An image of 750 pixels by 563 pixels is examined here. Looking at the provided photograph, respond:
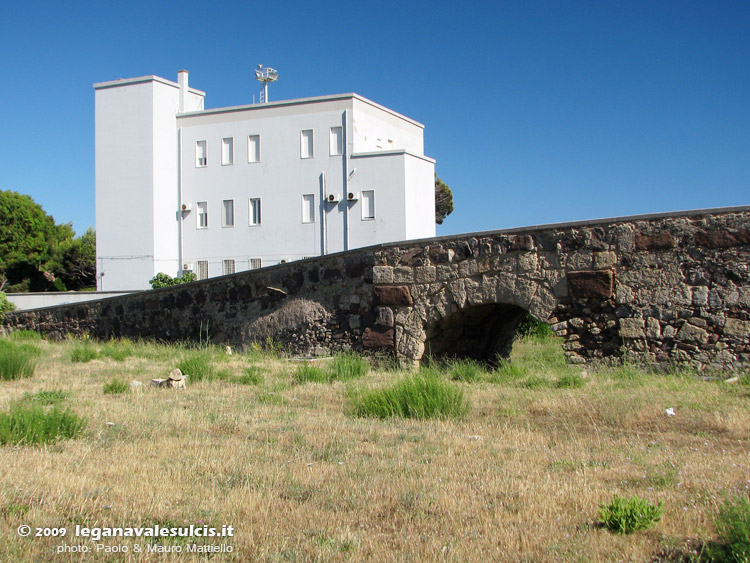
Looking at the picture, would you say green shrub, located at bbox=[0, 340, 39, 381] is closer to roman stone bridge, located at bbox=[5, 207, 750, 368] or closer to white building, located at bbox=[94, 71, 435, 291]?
roman stone bridge, located at bbox=[5, 207, 750, 368]

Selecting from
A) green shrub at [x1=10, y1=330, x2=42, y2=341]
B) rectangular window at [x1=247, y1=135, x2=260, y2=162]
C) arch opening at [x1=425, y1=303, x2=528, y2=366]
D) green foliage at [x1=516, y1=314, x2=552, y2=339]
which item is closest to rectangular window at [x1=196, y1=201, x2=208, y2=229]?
rectangular window at [x1=247, y1=135, x2=260, y2=162]

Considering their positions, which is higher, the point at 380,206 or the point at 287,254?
the point at 380,206

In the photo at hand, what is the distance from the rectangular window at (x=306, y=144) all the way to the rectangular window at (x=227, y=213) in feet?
14.7

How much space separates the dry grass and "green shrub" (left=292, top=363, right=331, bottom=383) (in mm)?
1087

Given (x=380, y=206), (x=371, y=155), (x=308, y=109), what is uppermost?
(x=308, y=109)

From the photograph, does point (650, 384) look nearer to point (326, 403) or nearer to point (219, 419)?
point (326, 403)

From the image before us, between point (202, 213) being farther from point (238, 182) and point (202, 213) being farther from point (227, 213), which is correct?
point (238, 182)

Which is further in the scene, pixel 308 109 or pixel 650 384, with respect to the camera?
pixel 308 109

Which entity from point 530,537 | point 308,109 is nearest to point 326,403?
point 530,537

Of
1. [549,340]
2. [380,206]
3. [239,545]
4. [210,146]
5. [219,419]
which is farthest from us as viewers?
[210,146]

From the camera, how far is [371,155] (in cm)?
3275

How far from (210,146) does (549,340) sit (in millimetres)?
24746

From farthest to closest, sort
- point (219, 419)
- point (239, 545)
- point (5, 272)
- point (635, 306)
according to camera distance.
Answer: point (5, 272)
point (635, 306)
point (219, 419)
point (239, 545)

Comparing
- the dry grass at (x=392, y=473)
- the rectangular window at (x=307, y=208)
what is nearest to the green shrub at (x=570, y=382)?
the dry grass at (x=392, y=473)
